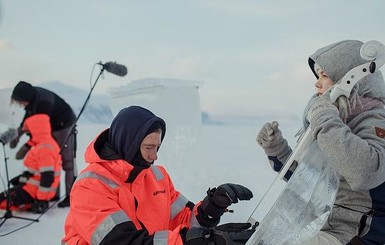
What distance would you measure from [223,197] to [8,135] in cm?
255

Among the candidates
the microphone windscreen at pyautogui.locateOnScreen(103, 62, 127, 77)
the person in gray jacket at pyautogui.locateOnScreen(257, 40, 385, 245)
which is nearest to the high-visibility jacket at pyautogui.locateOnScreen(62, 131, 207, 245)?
the person in gray jacket at pyautogui.locateOnScreen(257, 40, 385, 245)

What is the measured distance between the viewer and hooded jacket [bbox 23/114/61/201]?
3672 mm

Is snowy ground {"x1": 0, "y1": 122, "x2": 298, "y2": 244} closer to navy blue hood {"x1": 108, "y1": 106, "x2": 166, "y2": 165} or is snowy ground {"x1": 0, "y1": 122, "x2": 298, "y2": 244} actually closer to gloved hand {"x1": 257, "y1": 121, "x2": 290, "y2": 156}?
gloved hand {"x1": 257, "y1": 121, "x2": 290, "y2": 156}

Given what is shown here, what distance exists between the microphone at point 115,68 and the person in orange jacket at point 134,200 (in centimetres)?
166

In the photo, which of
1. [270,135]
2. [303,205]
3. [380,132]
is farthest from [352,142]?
[270,135]

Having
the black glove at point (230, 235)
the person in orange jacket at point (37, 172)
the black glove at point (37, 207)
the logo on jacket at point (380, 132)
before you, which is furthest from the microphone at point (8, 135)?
the logo on jacket at point (380, 132)

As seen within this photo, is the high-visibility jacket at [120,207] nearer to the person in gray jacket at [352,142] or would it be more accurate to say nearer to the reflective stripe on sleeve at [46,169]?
the person in gray jacket at [352,142]

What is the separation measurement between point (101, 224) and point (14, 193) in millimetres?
2672

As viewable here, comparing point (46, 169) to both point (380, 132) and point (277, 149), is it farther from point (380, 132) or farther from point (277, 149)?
point (380, 132)

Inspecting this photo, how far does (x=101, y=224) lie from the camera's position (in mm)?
1331

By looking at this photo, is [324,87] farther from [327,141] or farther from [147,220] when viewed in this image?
[147,220]

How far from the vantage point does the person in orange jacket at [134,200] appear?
1.33 meters

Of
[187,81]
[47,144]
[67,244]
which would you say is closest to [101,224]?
[67,244]

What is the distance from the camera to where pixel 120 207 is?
145cm
